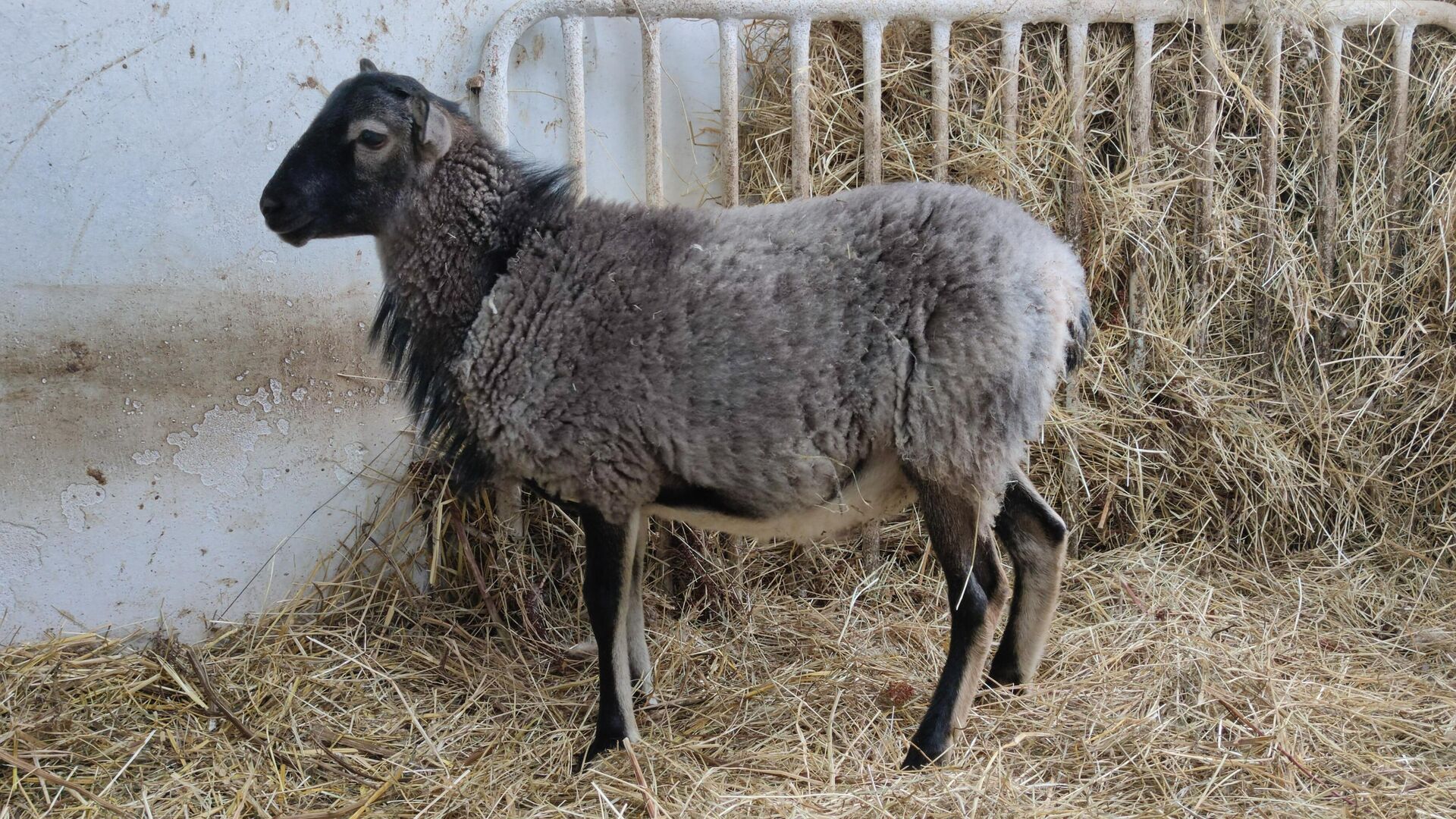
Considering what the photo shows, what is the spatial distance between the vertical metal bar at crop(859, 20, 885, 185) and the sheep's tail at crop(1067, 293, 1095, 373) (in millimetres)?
1129

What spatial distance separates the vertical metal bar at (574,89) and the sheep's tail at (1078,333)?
1842 millimetres

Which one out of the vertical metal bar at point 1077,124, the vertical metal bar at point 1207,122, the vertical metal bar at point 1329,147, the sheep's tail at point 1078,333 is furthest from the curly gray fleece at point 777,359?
the vertical metal bar at point 1329,147

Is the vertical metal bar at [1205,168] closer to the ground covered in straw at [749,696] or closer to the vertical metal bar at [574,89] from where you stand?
the ground covered in straw at [749,696]

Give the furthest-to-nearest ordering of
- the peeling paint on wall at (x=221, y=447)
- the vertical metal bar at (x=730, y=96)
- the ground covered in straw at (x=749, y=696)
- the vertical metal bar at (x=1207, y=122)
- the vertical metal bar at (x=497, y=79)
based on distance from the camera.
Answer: the vertical metal bar at (x=1207, y=122), the vertical metal bar at (x=730, y=96), the vertical metal bar at (x=497, y=79), the peeling paint on wall at (x=221, y=447), the ground covered in straw at (x=749, y=696)

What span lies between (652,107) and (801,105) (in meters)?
0.58

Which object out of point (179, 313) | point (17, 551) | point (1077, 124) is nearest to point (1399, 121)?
point (1077, 124)

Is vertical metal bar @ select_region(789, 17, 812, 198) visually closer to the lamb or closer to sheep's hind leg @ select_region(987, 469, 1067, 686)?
the lamb

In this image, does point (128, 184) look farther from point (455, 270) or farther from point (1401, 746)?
point (1401, 746)

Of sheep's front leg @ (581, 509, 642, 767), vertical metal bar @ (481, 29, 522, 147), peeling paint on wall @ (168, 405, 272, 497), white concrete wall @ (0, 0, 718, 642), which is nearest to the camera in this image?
sheep's front leg @ (581, 509, 642, 767)

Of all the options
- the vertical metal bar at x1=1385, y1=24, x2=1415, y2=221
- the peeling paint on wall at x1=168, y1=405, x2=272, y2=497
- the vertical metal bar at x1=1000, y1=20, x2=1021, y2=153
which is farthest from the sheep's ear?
the vertical metal bar at x1=1385, y1=24, x2=1415, y2=221

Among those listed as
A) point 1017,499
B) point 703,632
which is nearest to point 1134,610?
point 1017,499

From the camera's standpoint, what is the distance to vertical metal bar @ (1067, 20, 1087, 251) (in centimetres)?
438

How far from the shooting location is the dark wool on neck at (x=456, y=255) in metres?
3.29

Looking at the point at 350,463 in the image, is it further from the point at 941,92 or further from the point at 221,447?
the point at 941,92
